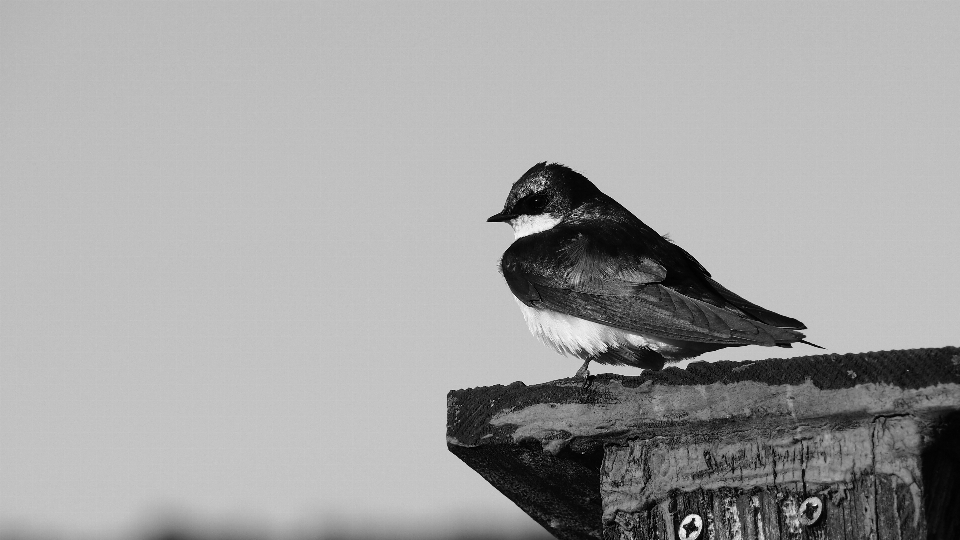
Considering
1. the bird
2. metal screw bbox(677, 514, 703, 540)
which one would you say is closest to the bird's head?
the bird

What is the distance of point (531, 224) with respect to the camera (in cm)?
591

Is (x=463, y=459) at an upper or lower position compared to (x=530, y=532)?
lower

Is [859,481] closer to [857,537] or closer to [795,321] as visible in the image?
[857,537]

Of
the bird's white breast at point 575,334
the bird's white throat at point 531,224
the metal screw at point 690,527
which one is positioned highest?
the bird's white throat at point 531,224

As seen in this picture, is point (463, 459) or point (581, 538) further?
point (581, 538)

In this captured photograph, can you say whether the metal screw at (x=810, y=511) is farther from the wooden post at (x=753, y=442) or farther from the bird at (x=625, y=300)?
the bird at (x=625, y=300)

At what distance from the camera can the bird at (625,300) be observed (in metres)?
4.02

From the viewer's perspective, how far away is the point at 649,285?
4.46 metres

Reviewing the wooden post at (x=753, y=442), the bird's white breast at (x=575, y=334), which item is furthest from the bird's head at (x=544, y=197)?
the wooden post at (x=753, y=442)

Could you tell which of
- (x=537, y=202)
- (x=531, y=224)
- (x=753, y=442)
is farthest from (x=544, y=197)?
(x=753, y=442)

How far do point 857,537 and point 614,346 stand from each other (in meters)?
1.86

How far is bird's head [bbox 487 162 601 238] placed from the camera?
19.1 feet

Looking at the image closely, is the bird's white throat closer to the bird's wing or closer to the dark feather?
the dark feather

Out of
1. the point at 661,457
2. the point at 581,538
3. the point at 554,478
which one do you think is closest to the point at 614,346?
the point at 581,538
